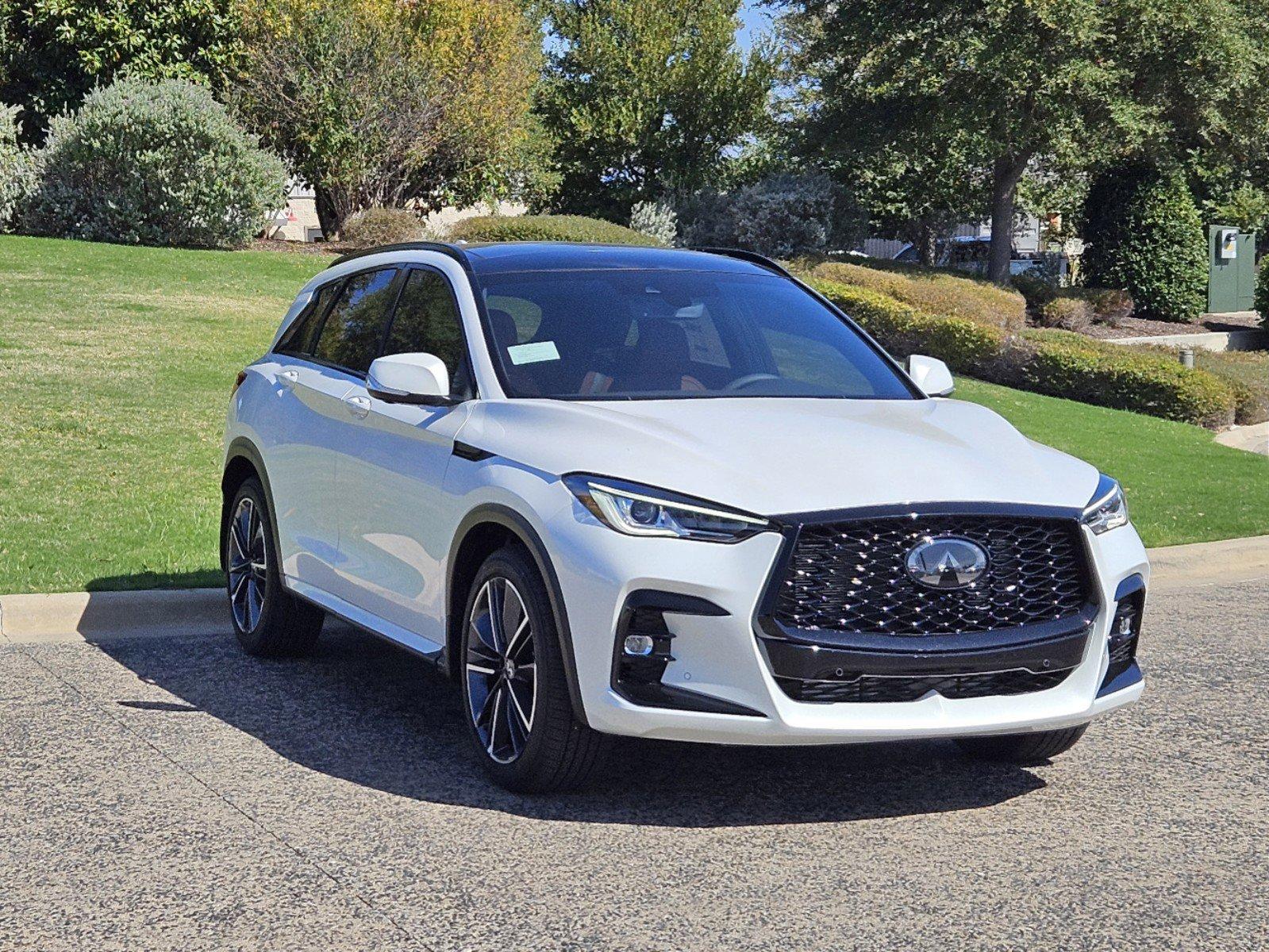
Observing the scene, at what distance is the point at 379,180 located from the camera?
109ft

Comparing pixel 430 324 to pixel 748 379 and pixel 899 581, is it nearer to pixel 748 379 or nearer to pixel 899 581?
pixel 748 379

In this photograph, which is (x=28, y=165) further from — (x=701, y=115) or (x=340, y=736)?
(x=340, y=736)

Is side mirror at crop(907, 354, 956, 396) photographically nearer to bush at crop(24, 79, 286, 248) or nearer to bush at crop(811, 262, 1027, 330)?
bush at crop(811, 262, 1027, 330)

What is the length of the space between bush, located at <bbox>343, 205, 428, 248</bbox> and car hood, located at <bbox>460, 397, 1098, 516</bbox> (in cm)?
2318

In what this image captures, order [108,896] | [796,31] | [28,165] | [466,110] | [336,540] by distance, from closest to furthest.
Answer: [108,896] → [336,540] → [28,165] → [466,110] → [796,31]

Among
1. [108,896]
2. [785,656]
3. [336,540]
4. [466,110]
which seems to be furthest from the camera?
[466,110]

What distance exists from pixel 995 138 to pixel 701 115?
1192cm

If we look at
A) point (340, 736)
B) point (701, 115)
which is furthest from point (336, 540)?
point (701, 115)

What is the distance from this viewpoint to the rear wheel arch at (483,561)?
504 cm

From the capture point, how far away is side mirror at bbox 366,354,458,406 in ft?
19.2

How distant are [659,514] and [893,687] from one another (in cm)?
85

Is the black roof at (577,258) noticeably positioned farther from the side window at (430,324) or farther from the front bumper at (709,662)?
the front bumper at (709,662)

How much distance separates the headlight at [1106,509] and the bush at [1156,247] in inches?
1198

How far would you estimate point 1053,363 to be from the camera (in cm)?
2109
